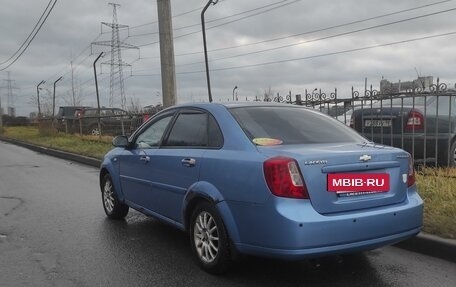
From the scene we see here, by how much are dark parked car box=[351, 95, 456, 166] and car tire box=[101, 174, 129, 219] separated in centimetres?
438

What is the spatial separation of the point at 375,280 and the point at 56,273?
2.76 metres

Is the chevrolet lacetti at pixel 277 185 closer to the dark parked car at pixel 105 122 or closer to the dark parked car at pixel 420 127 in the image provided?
the dark parked car at pixel 420 127

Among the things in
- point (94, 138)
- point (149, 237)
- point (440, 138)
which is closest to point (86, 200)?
point (149, 237)

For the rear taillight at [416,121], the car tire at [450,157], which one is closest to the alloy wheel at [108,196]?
the rear taillight at [416,121]

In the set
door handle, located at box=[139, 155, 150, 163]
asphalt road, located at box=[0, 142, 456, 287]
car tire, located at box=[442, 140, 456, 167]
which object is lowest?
asphalt road, located at box=[0, 142, 456, 287]

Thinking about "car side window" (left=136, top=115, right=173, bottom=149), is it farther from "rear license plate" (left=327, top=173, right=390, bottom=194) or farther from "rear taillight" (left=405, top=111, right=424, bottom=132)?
"rear taillight" (left=405, top=111, right=424, bottom=132)

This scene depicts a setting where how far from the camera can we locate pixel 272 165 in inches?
156

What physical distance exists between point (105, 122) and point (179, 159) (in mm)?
16964

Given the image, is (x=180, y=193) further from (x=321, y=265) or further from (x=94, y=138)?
(x=94, y=138)

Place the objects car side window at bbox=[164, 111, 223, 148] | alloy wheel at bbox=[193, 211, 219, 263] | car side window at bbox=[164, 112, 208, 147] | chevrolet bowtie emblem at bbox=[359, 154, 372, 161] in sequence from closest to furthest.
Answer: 1. chevrolet bowtie emblem at bbox=[359, 154, 372, 161]
2. alloy wheel at bbox=[193, 211, 219, 263]
3. car side window at bbox=[164, 111, 223, 148]
4. car side window at bbox=[164, 112, 208, 147]

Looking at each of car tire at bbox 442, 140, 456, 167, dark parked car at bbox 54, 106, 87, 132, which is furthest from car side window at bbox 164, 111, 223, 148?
dark parked car at bbox 54, 106, 87, 132

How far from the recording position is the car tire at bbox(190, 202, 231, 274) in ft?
14.3

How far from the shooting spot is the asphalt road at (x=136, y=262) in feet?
14.4

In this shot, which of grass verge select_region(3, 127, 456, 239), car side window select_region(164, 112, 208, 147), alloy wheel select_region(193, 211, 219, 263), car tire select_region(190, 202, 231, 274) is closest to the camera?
car tire select_region(190, 202, 231, 274)
